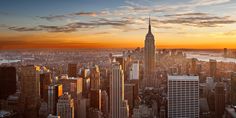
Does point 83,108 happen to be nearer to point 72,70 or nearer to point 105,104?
point 72,70

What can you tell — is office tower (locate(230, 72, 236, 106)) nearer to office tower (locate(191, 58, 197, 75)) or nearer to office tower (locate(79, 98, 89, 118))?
office tower (locate(191, 58, 197, 75))

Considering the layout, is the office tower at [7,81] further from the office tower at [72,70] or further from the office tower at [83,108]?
the office tower at [83,108]

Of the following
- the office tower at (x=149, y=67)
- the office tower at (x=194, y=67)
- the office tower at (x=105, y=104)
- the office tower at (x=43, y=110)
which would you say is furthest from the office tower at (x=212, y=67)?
the office tower at (x=43, y=110)

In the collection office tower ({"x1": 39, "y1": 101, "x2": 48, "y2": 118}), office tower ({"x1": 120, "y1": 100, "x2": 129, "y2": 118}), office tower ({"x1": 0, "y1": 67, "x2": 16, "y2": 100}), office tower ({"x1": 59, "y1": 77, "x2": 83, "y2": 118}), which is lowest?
office tower ({"x1": 120, "y1": 100, "x2": 129, "y2": 118})

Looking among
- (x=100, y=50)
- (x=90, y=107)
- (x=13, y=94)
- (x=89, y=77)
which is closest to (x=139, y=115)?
(x=90, y=107)

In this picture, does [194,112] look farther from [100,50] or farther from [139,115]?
[100,50]

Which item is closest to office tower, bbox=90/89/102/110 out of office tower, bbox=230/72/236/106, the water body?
the water body
